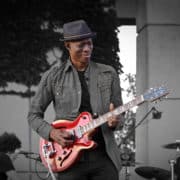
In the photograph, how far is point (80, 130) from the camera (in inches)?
161

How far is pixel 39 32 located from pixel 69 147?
5109mm

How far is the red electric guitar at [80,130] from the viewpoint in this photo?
400cm

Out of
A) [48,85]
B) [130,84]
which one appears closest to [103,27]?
[130,84]

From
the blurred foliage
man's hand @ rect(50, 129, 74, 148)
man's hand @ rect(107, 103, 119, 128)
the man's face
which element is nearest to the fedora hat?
the man's face

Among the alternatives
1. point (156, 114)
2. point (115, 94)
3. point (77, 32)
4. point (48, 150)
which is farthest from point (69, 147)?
point (156, 114)

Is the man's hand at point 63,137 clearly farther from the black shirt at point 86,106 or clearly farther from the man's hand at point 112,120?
the man's hand at point 112,120

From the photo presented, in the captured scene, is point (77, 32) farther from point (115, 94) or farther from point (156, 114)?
point (156, 114)

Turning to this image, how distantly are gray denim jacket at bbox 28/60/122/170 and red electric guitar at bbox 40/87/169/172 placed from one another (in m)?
0.05

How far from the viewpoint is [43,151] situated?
14.2ft

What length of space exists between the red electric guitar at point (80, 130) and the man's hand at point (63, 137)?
1.1 inches

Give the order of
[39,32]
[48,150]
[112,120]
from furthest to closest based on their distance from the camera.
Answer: [39,32] → [48,150] → [112,120]

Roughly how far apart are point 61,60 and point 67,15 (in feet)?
2.10

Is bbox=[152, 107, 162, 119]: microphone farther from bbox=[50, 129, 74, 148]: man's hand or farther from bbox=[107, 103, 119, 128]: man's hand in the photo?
bbox=[107, 103, 119, 128]: man's hand

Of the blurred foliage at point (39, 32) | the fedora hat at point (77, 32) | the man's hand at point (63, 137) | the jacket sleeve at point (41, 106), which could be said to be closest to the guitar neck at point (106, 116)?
the man's hand at point (63, 137)
